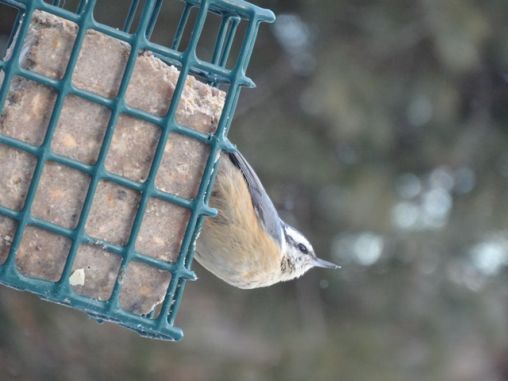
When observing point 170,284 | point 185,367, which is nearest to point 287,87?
point 185,367

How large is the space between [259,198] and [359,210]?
2.77 meters

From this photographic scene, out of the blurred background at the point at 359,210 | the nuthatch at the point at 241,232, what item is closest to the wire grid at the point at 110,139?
the nuthatch at the point at 241,232

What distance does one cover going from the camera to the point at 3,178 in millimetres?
3189

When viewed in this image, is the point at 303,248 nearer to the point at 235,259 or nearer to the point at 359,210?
the point at 235,259

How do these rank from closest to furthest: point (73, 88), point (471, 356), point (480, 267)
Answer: point (73, 88) → point (480, 267) → point (471, 356)

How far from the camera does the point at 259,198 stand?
393cm

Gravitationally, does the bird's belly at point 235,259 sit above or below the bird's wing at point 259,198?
below

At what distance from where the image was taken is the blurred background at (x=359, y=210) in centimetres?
614

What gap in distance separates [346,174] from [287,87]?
72 cm

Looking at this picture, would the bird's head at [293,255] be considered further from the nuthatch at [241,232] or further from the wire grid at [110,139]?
the wire grid at [110,139]

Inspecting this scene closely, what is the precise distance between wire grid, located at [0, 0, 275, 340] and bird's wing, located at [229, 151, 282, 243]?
11.3 inches

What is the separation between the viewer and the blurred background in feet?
20.1

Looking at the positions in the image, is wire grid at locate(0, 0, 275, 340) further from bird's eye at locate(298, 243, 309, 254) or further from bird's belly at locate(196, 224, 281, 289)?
bird's eye at locate(298, 243, 309, 254)

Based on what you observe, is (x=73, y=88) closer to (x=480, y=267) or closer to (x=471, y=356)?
(x=480, y=267)
